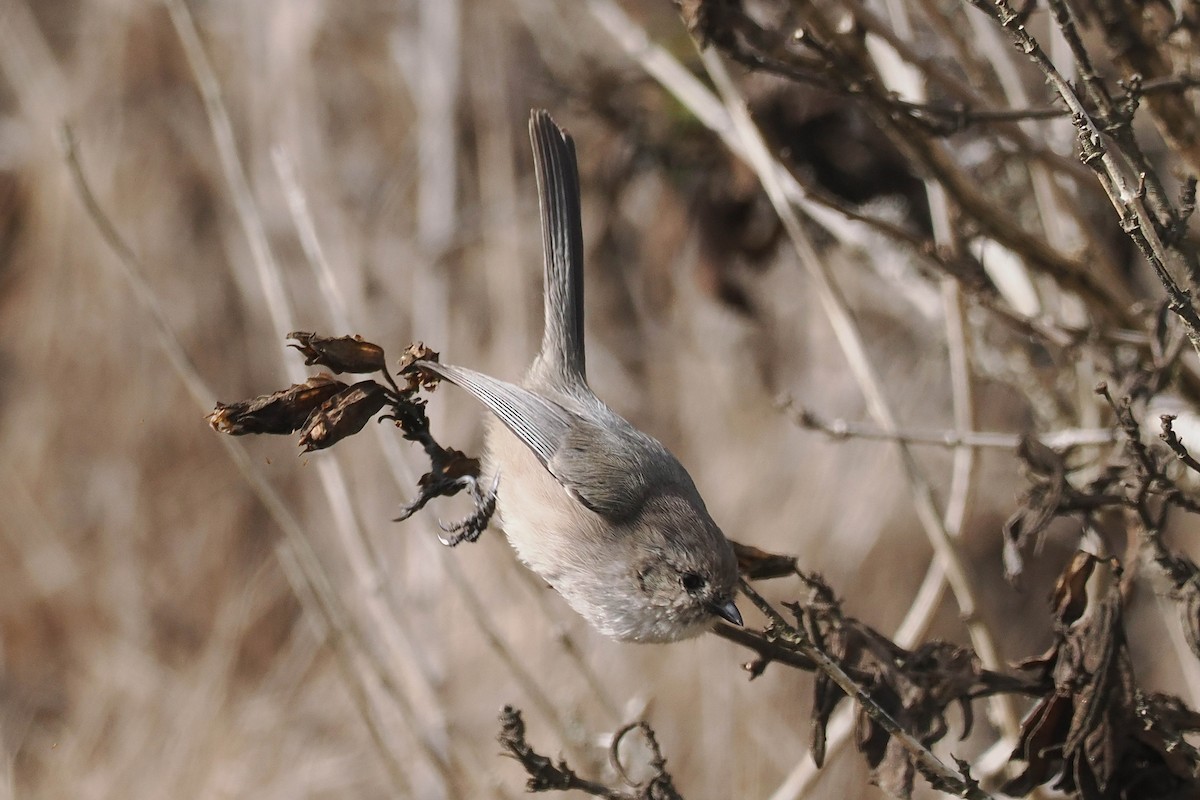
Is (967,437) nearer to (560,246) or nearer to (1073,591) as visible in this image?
(1073,591)

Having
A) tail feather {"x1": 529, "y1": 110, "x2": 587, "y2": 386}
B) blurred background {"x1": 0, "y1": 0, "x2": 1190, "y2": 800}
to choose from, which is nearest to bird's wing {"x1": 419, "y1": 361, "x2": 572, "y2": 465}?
tail feather {"x1": 529, "y1": 110, "x2": 587, "y2": 386}

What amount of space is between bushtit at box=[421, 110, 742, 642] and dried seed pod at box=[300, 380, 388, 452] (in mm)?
164

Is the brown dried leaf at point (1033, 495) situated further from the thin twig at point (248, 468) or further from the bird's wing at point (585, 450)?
the thin twig at point (248, 468)

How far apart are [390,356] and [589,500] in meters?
3.81

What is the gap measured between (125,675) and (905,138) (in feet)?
16.0

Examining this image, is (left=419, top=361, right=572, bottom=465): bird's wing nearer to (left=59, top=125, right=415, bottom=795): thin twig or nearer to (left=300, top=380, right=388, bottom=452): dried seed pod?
→ (left=300, top=380, right=388, bottom=452): dried seed pod

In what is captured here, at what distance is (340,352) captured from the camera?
145 centimetres

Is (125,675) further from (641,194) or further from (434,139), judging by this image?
(641,194)

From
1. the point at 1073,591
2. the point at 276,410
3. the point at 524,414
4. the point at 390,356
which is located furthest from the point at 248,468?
the point at 390,356

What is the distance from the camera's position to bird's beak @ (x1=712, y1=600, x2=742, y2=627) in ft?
5.25

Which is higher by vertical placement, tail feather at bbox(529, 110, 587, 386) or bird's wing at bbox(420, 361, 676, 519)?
tail feather at bbox(529, 110, 587, 386)

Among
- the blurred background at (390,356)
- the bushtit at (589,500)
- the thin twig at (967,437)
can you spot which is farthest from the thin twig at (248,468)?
the blurred background at (390,356)

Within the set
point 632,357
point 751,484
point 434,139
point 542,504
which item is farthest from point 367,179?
point 542,504

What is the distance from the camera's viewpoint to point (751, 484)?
5.29 meters
